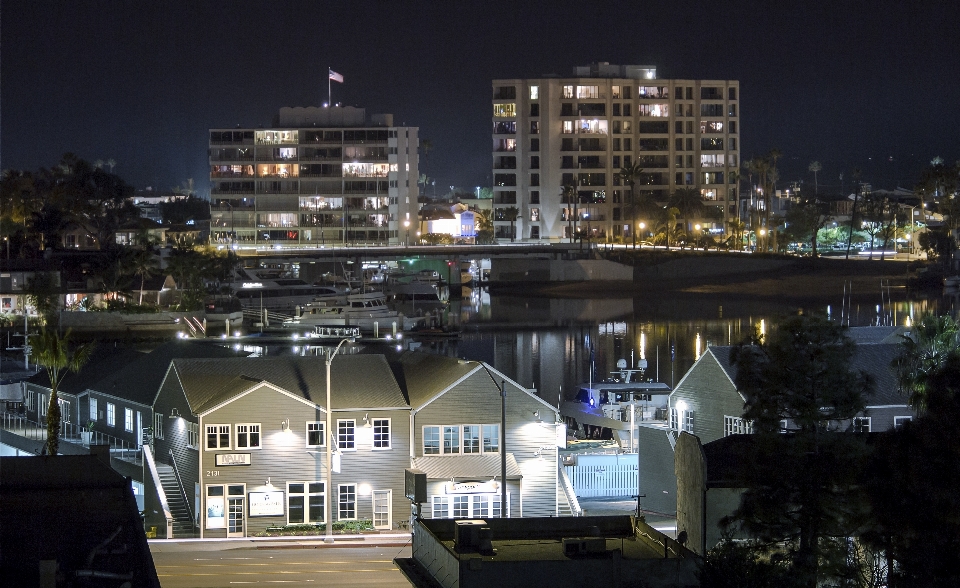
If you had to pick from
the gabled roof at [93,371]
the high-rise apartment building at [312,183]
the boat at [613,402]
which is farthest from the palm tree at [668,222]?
the gabled roof at [93,371]

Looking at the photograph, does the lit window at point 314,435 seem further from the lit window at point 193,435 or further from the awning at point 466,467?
the lit window at point 193,435

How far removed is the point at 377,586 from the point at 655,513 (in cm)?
918

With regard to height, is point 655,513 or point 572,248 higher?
point 572,248

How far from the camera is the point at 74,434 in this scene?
35.0 metres

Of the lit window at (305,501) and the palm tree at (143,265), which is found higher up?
the palm tree at (143,265)

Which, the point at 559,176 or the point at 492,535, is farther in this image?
the point at 559,176

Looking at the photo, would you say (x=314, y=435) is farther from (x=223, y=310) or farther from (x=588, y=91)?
(x=588, y=91)

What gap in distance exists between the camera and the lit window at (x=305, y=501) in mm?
27812

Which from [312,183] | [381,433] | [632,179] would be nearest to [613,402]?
[381,433]

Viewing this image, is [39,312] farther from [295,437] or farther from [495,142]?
[495,142]

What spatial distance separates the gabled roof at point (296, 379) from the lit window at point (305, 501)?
1.75 meters

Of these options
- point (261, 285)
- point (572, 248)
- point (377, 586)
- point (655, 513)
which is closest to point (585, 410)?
point (655, 513)

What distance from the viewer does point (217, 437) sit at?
27859mm

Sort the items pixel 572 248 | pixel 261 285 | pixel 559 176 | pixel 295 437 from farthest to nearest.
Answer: pixel 559 176 < pixel 572 248 < pixel 261 285 < pixel 295 437
